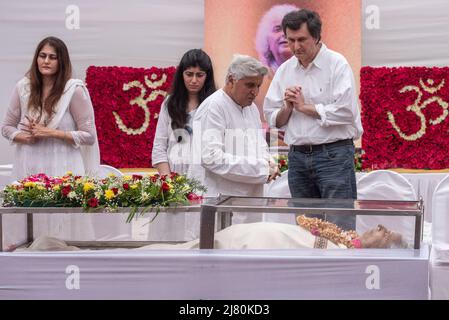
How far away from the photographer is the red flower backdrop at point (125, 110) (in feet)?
23.5

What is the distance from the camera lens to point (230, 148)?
13.4 ft

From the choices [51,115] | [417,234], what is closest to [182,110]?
[51,115]

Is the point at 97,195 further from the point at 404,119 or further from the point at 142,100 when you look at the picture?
the point at 404,119

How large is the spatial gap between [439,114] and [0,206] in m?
4.76

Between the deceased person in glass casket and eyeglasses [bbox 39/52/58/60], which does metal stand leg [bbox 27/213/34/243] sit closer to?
the deceased person in glass casket

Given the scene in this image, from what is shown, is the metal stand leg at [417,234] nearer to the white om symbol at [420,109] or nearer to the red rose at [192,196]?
the red rose at [192,196]

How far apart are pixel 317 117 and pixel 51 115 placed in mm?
1530

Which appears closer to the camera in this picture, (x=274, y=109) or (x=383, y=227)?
(x=383, y=227)

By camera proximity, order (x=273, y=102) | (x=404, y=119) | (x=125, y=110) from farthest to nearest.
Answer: (x=125, y=110)
(x=404, y=119)
(x=273, y=102)

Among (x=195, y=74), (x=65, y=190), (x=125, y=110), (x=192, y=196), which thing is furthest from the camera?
(x=125, y=110)
